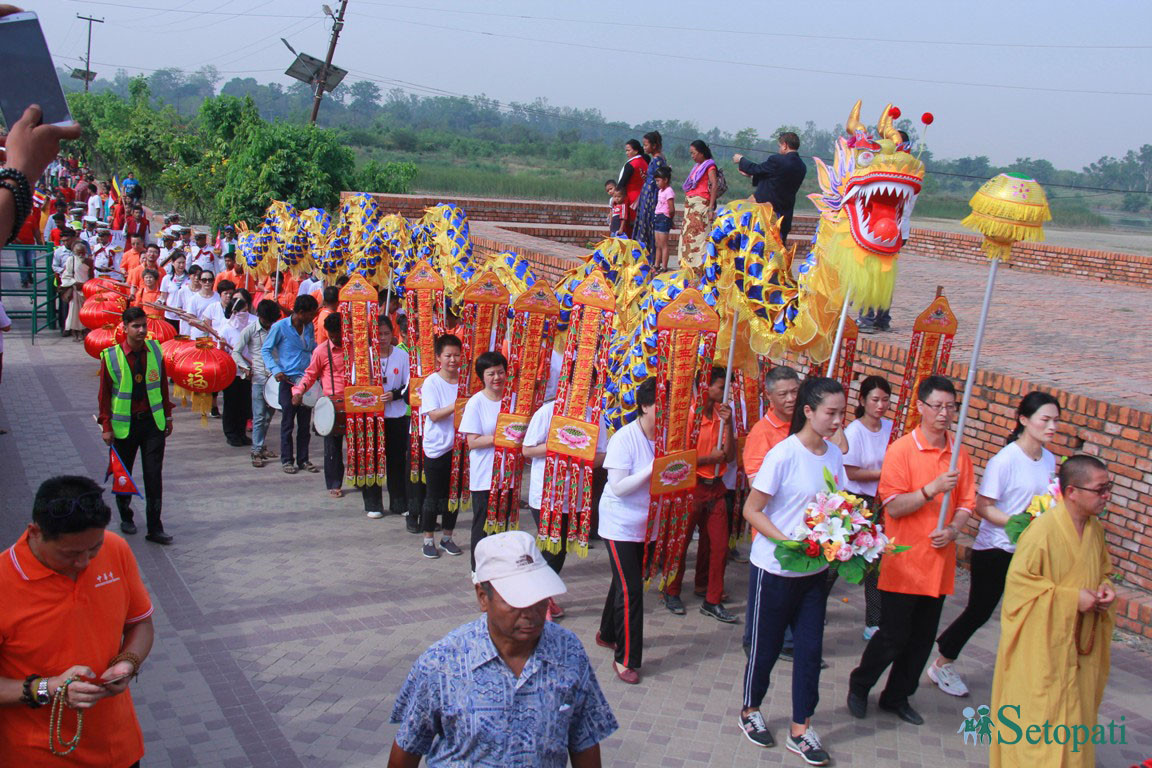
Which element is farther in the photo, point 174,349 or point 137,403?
point 174,349

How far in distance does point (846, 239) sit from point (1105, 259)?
1500 centimetres

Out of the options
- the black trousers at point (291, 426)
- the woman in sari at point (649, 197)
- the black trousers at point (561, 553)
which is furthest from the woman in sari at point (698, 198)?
the black trousers at point (291, 426)

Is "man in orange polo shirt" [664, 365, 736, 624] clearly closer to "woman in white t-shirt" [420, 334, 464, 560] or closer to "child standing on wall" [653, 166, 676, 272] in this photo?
"woman in white t-shirt" [420, 334, 464, 560]

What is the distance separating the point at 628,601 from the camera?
18.7 feet

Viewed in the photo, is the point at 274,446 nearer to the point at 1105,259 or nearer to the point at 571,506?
the point at 571,506

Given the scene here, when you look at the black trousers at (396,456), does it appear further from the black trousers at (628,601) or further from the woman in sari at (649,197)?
the woman in sari at (649,197)

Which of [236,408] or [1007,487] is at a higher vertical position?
[1007,487]

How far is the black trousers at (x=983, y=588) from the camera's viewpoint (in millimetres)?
5449

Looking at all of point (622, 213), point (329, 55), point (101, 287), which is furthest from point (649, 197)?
point (329, 55)

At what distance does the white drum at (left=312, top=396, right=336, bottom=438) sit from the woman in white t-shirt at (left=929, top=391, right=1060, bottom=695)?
5.28 m

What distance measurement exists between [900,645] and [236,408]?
754cm

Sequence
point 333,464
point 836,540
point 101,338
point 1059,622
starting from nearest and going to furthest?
point 1059,622 → point 836,540 → point 333,464 → point 101,338

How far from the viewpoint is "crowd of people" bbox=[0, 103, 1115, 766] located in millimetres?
2934

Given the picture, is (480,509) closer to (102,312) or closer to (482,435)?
(482,435)
